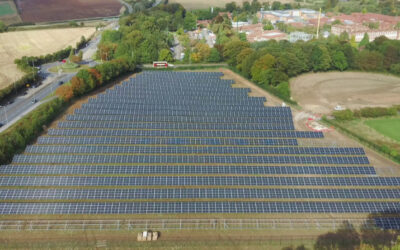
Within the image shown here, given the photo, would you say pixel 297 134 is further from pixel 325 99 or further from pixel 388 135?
pixel 325 99

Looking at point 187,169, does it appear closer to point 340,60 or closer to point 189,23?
point 340,60

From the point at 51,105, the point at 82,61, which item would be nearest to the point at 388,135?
the point at 51,105

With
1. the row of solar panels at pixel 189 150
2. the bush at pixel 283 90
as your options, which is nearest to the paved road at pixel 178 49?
the bush at pixel 283 90

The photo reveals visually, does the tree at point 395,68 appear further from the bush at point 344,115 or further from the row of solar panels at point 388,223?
the row of solar panels at point 388,223

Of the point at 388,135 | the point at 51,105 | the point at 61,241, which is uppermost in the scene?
the point at 51,105

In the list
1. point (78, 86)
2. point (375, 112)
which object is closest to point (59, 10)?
point (78, 86)

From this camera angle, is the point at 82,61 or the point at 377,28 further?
the point at 377,28

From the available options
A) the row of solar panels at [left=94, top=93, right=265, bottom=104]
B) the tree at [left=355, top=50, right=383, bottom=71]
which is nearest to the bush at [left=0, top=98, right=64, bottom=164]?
the row of solar panels at [left=94, top=93, right=265, bottom=104]
